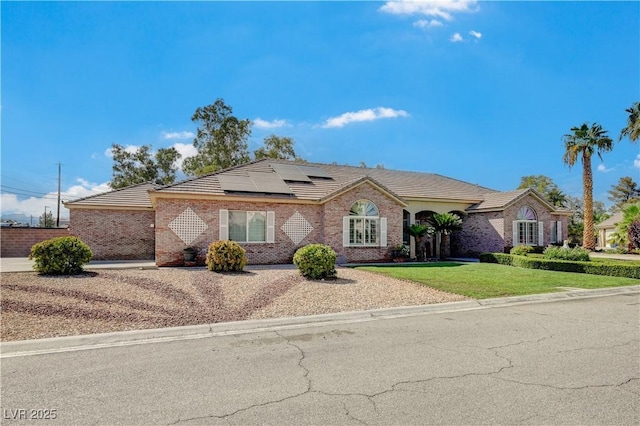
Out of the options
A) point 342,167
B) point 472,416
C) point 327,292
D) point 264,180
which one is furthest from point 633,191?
point 472,416

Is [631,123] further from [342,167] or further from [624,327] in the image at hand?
[624,327]

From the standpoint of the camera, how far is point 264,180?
19.8 m

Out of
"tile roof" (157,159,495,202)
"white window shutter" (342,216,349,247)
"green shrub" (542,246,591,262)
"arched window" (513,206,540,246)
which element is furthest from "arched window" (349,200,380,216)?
"arched window" (513,206,540,246)

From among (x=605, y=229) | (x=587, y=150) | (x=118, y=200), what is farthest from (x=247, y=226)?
(x=605, y=229)

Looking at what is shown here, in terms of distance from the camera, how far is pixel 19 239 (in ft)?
80.1

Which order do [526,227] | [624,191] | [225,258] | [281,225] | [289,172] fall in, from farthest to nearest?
[624,191]
[526,227]
[289,172]
[281,225]
[225,258]

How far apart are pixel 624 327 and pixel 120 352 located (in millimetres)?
9312

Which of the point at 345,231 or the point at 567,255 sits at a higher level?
the point at 345,231

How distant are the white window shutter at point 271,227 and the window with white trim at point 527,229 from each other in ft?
48.7

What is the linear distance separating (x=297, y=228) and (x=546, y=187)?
44741 millimetres

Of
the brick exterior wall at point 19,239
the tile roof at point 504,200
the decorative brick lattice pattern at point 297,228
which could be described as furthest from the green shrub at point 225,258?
the tile roof at point 504,200

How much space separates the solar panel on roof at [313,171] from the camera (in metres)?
22.6

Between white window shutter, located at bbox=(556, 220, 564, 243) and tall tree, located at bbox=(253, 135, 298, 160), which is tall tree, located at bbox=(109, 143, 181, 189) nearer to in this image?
tall tree, located at bbox=(253, 135, 298, 160)

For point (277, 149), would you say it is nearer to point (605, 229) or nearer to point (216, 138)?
point (216, 138)
